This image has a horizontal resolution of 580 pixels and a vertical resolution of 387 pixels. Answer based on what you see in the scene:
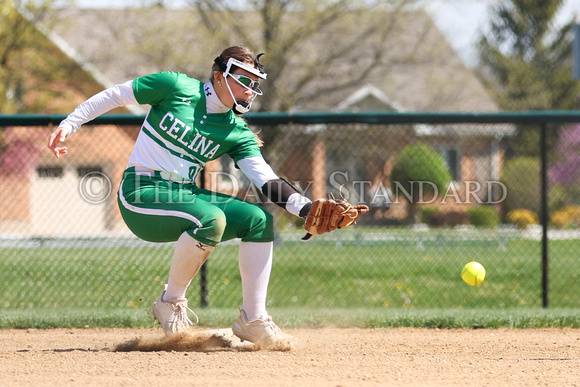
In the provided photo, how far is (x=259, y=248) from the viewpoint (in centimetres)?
426

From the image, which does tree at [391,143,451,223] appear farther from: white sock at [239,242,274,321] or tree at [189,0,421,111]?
white sock at [239,242,274,321]

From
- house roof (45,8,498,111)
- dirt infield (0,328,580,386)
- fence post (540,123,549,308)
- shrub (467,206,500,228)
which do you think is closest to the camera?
dirt infield (0,328,580,386)

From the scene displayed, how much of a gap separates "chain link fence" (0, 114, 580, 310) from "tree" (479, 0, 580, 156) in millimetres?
21576

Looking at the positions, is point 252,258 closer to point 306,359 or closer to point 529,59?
point 306,359

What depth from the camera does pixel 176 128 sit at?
13.5ft

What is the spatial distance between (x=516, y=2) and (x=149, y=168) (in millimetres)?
33287

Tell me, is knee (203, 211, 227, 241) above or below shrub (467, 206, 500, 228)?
below

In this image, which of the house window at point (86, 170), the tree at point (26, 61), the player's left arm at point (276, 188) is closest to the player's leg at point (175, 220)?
the player's left arm at point (276, 188)

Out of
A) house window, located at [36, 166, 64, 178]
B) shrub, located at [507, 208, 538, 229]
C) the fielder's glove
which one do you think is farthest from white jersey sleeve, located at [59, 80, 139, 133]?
shrub, located at [507, 208, 538, 229]

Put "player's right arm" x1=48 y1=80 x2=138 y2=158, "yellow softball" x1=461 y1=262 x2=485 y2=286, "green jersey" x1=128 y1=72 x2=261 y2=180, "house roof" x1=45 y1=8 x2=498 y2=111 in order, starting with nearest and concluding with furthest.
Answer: "player's right arm" x1=48 y1=80 x2=138 y2=158 < "green jersey" x1=128 y1=72 x2=261 y2=180 < "yellow softball" x1=461 y1=262 x2=485 y2=286 < "house roof" x1=45 y1=8 x2=498 y2=111

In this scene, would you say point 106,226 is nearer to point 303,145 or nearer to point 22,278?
point 22,278

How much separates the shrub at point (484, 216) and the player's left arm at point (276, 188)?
25.7ft

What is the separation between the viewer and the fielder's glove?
3939 millimetres

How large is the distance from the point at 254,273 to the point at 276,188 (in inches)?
21.7
